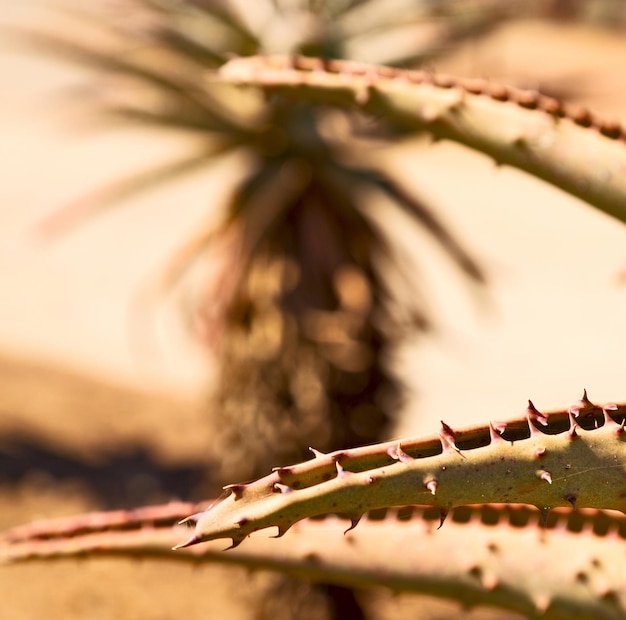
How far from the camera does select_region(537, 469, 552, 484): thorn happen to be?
93 cm

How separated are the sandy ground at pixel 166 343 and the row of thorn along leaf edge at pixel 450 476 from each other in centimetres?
80

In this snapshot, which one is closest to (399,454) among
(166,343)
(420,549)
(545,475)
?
(545,475)

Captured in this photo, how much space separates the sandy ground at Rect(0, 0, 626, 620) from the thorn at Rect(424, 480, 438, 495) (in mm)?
872

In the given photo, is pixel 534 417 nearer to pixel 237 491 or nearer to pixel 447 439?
pixel 447 439

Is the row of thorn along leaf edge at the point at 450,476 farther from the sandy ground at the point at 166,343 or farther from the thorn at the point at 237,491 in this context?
the sandy ground at the point at 166,343

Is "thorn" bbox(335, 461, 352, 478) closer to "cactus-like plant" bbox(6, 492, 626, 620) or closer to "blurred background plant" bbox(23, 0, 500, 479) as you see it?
"cactus-like plant" bbox(6, 492, 626, 620)

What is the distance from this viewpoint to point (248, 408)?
341 cm

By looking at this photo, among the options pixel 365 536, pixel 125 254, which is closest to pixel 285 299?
pixel 365 536

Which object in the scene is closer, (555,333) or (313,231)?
(313,231)

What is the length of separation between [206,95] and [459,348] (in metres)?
4.06

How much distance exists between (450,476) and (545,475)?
0.09 meters

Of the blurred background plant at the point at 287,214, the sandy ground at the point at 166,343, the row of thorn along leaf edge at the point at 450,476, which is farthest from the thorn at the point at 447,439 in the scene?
the blurred background plant at the point at 287,214

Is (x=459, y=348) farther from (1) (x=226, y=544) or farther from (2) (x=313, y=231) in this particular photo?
(1) (x=226, y=544)

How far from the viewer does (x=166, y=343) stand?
7.48 metres
